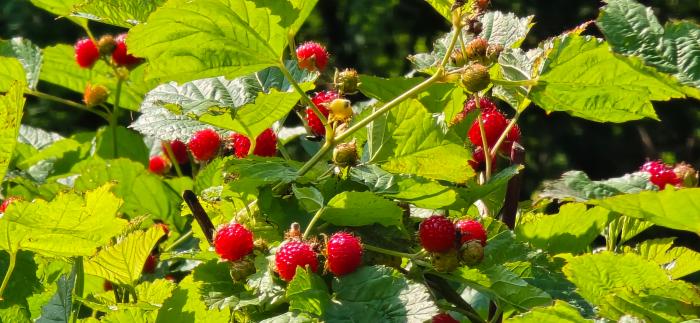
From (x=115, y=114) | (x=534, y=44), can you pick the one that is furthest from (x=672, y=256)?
(x=534, y=44)

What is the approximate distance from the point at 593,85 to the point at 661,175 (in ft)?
0.39

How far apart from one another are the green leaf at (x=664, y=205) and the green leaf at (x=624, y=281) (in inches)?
2.0

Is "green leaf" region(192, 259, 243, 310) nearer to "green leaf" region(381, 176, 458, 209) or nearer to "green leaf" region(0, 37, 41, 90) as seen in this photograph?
"green leaf" region(381, 176, 458, 209)

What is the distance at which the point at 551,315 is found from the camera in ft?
2.57

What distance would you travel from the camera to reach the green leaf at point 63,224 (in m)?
0.89

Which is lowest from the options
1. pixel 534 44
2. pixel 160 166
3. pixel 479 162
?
pixel 534 44

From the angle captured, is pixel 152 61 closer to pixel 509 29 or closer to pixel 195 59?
pixel 195 59

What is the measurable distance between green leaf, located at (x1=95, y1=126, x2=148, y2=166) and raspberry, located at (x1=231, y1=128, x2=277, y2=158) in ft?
1.81

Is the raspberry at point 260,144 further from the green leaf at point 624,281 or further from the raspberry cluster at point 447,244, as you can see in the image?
the green leaf at point 624,281

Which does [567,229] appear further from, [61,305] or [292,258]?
[61,305]

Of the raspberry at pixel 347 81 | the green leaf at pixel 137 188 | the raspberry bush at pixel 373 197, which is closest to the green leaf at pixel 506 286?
the raspberry bush at pixel 373 197

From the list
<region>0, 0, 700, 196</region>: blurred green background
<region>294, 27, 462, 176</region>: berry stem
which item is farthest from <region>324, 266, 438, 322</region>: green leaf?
<region>0, 0, 700, 196</region>: blurred green background

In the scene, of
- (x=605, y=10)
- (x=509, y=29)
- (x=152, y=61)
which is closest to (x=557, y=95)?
(x=605, y=10)

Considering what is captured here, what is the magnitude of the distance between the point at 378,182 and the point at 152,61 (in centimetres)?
22
